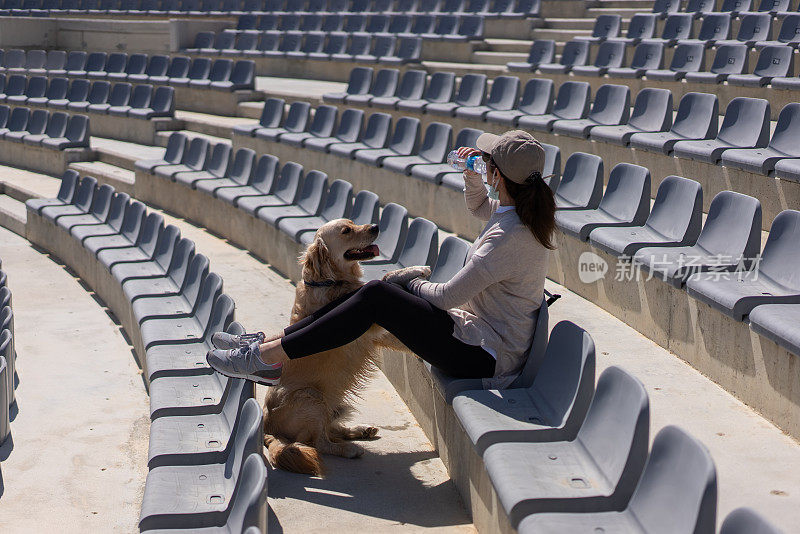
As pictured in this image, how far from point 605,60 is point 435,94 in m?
1.62

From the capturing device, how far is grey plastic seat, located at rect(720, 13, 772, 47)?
311 inches

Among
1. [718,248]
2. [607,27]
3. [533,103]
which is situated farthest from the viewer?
[607,27]

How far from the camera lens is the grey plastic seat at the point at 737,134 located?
17.2ft

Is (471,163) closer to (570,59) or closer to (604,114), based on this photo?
(604,114)

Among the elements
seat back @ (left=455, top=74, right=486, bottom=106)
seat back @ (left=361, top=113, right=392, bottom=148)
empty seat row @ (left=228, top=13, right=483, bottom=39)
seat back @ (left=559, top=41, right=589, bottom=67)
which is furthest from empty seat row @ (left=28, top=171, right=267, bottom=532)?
empty seat row @ (left=228, top=13, right=483, bottom=39)

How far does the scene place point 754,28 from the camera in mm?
8023

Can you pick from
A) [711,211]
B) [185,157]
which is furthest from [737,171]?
[185,157]

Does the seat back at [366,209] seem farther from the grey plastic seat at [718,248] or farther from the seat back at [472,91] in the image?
the seat back at [472,91]

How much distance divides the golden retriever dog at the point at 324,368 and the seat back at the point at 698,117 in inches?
118

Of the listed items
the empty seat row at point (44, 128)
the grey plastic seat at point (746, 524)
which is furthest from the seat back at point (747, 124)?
the empty seat row at point (44, 128)

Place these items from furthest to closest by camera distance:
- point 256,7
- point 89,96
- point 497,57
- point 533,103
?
point 256,7
point 89,96
point 497,57
point 533,103

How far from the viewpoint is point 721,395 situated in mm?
3400

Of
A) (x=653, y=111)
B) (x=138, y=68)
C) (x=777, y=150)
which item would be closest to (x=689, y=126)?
(x=653, y=111)

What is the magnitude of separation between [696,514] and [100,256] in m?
5.10
